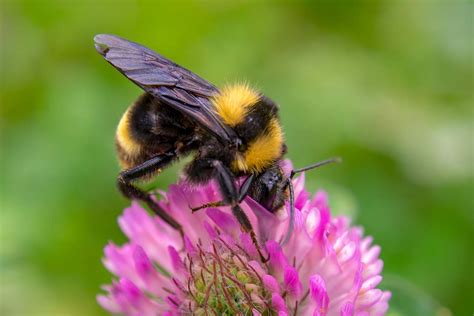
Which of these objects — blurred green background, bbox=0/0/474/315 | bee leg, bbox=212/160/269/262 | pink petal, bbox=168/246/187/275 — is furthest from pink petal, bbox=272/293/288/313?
blurred green background, bbox=0/0/474/315

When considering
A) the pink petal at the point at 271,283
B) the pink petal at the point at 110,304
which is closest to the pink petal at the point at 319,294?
the pink petal at the point at 271,283

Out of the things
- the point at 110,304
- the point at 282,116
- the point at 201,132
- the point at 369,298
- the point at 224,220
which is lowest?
the point at 110,304

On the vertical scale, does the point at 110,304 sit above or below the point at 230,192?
below

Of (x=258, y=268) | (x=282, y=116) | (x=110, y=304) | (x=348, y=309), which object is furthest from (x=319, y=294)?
(x=282, y=116)

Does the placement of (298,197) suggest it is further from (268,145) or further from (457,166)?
(457,166)

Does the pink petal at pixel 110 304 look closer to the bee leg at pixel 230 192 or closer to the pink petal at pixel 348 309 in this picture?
the bee leg at pixel 230 192

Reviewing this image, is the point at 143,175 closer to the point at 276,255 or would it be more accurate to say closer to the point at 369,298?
the point at 276,255

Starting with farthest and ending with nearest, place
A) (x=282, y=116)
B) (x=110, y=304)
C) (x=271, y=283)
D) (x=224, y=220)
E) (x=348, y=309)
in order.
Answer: (x=282, y=116) → (x=110, y=304) → (x=224, y=220) → (x=271, y=283) → (x=348, y=309)
